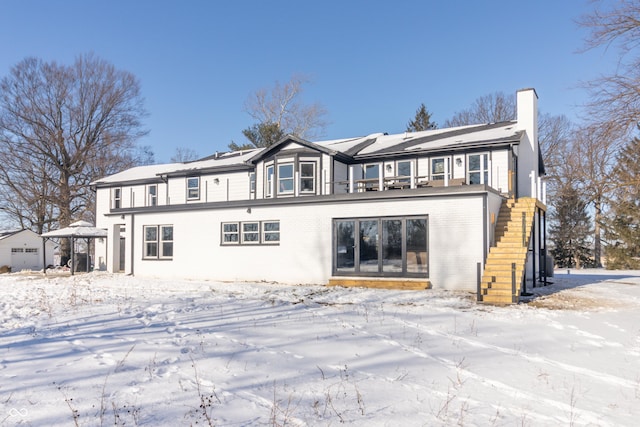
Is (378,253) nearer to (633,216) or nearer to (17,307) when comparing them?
(17,307)

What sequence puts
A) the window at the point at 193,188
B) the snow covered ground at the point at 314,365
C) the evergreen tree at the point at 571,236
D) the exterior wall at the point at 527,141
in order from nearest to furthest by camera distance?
the snow covered ground at the point at 314,365, the exterior wall at the point at 527,141, the window at the point at 193,188, the evergreen tree at the point at 571,236

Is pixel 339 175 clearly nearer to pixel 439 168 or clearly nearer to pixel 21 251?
pixel 439 168

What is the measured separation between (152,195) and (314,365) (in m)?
24.6

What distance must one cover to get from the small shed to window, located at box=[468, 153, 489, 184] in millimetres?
29766

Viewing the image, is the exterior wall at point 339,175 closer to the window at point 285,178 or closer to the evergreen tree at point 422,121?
the window at point 285,178

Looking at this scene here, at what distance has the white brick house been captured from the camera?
14.4 meters

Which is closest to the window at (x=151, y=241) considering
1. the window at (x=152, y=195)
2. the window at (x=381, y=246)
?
the window at (x=152, y=195)

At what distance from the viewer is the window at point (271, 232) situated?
17266 millimetres

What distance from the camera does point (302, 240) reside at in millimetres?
16609

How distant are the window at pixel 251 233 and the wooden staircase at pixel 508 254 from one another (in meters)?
7.84

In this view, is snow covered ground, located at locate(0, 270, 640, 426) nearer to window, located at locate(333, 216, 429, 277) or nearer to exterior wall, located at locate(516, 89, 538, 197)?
window, located at locate(333, 216, 429, 277)

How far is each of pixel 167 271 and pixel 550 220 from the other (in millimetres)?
33470

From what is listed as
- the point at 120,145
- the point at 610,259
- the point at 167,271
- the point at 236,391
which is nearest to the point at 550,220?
the point at 610,259

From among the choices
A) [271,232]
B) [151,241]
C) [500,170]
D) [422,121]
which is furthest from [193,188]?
[422,121]
